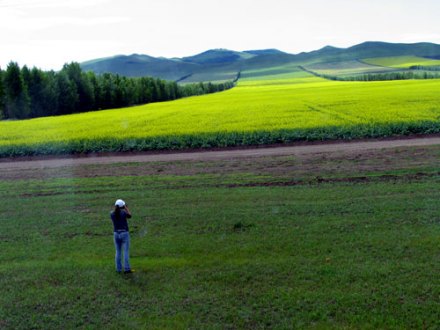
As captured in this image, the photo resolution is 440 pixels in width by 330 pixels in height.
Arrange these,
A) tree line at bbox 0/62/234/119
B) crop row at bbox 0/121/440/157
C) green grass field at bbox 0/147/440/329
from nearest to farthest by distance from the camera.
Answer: green grass field at bbox 0/147/440/329, crop row at bbox 0/121/440/157, tree line at bbox 0/62/234/119

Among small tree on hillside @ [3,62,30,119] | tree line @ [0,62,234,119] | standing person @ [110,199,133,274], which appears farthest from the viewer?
tree line @ [0,62,234,119]

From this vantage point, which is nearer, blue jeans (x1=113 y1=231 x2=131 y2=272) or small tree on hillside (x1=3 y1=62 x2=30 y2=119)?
blue jeans (x1=113 y1=231 x2=131 y2=272)

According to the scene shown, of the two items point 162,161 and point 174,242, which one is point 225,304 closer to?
point 174,242

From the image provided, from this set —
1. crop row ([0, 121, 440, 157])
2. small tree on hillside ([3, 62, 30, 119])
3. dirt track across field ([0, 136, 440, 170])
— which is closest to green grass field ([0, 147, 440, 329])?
dirt track across field ([0, 136, 440, 170])

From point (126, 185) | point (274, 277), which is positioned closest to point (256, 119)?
point (126, 185)

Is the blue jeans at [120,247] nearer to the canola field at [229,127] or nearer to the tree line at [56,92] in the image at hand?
the canola field at [229,127]

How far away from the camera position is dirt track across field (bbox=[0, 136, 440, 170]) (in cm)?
2695

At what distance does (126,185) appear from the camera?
20203mm

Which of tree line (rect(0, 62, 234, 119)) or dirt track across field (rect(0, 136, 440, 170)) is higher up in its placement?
tree line (rect(0, 62, 234, 119))

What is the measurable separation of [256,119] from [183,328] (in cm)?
2940

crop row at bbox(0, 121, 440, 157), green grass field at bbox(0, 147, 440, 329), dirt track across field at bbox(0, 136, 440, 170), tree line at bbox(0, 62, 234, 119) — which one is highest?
tree line at bbox(0, 62, 234, 119)

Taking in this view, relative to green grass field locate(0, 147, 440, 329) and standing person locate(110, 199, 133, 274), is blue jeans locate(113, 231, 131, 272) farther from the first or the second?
green grass field locate(0, 147, 440, 329)

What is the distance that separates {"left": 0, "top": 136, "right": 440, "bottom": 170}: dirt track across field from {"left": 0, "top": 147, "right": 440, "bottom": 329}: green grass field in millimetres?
6473

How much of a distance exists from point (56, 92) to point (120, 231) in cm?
6549
